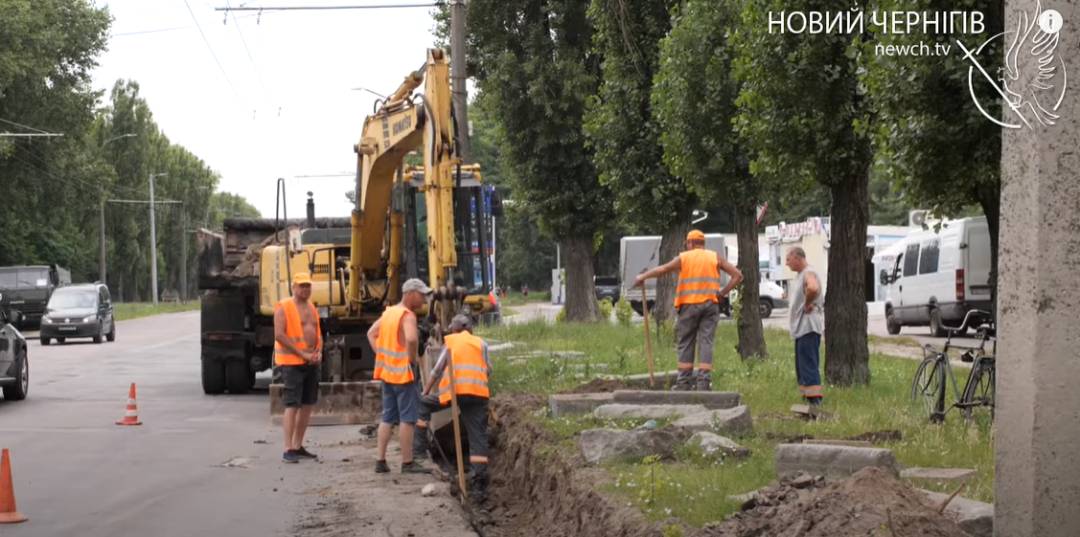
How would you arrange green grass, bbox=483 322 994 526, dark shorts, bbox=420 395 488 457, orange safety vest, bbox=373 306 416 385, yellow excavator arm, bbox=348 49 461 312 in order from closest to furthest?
1. green grass, bbox=483 322 994 526
2. dark shorts, bbox=420 395 488 457
3. orange safety vest, bbox=373 306 416 385
4. yellow excavator arm, bbox=348 49 461 312

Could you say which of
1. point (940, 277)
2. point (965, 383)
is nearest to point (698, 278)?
point (965, 383)

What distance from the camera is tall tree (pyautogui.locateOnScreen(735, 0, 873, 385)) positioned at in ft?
50.4

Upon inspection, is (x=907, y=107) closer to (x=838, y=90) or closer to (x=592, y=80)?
(x=838, y=90)

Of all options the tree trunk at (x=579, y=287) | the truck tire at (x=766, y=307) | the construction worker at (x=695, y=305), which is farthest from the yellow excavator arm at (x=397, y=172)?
the truck tire at (x=766, y=307)

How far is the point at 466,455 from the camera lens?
15758 millimetres

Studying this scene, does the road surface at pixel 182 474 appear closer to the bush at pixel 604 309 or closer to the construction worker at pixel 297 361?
the construction worker at pixel 297 361

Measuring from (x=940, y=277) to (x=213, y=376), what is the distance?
17.4 meters

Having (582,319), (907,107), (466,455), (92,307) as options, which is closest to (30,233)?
(92,307)

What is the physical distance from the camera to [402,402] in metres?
13.2

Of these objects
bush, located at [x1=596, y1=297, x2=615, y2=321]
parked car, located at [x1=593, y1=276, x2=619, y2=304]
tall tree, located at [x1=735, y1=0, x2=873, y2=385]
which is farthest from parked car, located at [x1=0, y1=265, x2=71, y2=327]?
tall tree, located at [x1=735, y1=0, x2=873, y2=385]

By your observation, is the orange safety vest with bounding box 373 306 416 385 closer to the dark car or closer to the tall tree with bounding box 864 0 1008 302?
the tall tree with bounding box 864 0 1008 302

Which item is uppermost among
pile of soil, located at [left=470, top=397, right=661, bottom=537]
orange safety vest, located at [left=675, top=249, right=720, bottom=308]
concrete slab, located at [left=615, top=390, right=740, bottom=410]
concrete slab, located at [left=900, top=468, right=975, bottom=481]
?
orange safety vest, located at [left=675, top=249, right=720, bottom=308]

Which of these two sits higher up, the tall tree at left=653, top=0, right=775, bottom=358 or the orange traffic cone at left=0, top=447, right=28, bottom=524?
the tall tree at left=653, top=0, right=775, bottom=358

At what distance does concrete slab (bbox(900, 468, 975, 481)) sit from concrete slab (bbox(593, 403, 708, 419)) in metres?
3.37
